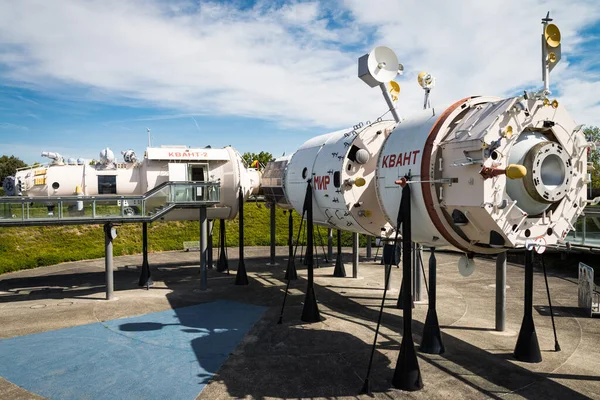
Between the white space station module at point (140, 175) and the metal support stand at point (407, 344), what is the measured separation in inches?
554

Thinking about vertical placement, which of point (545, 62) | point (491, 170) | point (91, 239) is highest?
point (545, 62)

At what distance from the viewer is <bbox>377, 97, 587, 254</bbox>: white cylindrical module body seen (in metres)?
10.2

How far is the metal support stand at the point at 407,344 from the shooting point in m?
11.4

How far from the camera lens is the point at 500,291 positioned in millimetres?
15359

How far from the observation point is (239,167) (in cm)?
2461

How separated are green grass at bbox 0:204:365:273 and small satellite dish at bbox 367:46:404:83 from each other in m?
22.3

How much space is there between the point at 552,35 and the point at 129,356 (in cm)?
1441

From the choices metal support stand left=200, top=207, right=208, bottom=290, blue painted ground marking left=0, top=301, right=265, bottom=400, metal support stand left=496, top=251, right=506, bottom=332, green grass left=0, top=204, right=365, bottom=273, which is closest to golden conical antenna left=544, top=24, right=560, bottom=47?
metal support stand left=496, top=251, right=506, bottom=332

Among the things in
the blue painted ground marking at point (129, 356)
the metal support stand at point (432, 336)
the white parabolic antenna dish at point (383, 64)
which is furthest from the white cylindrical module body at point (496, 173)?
the blue painted ground marking at point (129, 356)

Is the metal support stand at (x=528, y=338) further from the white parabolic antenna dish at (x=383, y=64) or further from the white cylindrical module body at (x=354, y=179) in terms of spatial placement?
the white parabolic antenna dish at (x=383, y=64)

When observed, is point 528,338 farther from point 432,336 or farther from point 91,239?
point 91,239

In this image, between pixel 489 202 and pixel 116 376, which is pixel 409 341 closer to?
pixel 489 202

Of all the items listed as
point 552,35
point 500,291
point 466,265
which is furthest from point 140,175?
point 552,35

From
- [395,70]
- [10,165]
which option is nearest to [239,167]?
[395,70]
